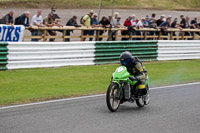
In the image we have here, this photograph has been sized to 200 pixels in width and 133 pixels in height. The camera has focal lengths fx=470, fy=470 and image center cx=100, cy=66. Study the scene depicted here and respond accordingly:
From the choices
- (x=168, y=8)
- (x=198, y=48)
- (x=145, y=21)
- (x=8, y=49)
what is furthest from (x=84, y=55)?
(x=168, y=8)

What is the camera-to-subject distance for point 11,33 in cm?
1667

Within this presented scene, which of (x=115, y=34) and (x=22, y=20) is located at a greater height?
(x=22, y=20)

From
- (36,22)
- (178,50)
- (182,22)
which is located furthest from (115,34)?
(182,22)

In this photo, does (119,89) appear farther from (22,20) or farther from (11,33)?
(22,20)

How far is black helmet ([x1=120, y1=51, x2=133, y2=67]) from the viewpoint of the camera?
9961 millimetres

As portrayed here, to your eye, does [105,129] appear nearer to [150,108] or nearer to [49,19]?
[150,108]

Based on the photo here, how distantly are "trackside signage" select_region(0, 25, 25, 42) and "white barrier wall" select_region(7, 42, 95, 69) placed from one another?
45 cm

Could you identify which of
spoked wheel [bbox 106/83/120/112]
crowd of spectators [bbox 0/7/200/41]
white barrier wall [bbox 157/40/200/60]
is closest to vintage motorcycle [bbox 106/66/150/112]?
spoked wheel [bbox 106/83/120/112]

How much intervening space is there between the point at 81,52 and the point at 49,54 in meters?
1.71

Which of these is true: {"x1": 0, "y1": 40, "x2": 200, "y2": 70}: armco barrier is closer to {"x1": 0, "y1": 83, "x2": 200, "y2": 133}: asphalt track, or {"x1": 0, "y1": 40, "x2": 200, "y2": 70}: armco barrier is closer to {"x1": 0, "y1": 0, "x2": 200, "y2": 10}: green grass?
{"x1": 0, "y1": 83, "x2": 200, "y2": 133}: asphalt track

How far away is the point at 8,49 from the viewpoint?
635 inches

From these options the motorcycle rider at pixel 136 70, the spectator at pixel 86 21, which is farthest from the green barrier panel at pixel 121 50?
the motorcycle rider at pixel 136 70

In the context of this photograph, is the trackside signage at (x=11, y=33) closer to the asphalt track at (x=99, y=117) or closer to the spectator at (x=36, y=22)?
the spectator at (x=36, y=22)

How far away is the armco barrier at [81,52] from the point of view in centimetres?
1633
